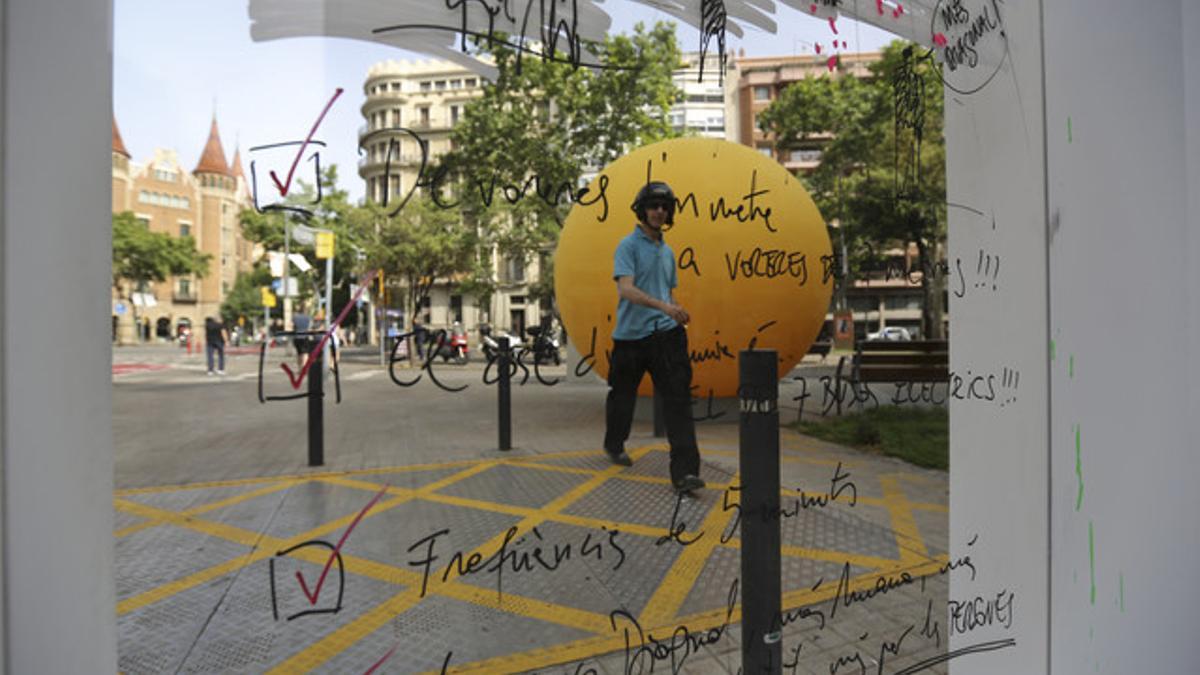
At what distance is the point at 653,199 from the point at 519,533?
1.45 metres

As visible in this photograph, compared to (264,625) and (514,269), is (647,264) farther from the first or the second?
(264,625)

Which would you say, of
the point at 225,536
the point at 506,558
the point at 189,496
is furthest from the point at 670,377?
the point at 189,496

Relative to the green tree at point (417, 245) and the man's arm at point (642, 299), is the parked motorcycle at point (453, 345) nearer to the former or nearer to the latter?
the green tree at point (417, 245)

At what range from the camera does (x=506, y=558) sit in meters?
1.59

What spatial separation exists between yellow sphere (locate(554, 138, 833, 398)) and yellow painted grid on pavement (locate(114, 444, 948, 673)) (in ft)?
2.17

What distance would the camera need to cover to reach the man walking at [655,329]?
1.91 meters

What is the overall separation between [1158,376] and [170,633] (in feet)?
10.4

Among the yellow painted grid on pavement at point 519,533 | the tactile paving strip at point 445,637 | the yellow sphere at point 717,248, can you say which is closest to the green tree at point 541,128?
the yellow sphere at point 717,248

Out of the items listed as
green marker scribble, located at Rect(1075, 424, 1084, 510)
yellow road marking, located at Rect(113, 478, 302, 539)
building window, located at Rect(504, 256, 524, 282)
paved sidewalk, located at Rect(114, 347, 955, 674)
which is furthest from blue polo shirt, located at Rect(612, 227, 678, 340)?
yellow road marking, located at Rect(113, 478, 302, 539)

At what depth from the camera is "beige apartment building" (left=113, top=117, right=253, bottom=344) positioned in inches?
41.1

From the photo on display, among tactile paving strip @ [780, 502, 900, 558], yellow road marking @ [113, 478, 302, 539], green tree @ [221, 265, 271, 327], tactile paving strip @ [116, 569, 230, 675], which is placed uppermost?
green tree @ [221, 265, 271, 327]

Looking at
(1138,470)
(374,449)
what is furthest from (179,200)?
(374,449)

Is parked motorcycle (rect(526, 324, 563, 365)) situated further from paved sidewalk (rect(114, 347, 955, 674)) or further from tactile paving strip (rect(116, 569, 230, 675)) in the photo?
tactile paving strip (rect(116, 569, 230, 675))

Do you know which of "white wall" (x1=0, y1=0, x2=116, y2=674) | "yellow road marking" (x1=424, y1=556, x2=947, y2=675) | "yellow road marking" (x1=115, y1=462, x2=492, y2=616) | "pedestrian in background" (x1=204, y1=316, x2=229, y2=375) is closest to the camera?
"white wall" (x1=0, y1=0, x2=116, y2=674)
